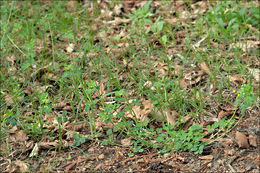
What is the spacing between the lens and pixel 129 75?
11.1 feet

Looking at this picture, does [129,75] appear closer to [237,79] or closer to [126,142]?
[126,142]

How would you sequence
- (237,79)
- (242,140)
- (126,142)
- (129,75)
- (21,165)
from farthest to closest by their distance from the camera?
(129,75)
(237,79)
(126,142)
(21,165)
(242,140)

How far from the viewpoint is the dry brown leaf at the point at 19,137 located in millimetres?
2789

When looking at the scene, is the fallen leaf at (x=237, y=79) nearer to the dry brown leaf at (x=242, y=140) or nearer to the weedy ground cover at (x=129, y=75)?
the weedy ground cover at (x=129, y=75)

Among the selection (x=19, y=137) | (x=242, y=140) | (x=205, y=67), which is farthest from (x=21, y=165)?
(x=205, y=67)

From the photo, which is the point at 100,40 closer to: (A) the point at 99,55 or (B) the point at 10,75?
(A) the point at 99,55

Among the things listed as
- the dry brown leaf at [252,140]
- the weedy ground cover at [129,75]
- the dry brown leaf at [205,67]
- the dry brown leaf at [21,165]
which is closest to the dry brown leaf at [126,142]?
the weedy ground cover at [129,75]

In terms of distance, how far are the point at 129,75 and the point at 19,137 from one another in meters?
1.25

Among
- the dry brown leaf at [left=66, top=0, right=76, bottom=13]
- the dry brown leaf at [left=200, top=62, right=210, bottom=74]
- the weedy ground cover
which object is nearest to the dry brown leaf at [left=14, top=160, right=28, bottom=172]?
the weedy ground cover

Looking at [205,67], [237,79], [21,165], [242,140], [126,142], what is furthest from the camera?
[205,67]

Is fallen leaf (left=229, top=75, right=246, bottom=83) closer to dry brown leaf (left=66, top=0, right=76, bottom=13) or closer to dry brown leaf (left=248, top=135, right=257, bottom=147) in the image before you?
dry brown leaf (left=248, top=135, right=257, bottom=147)

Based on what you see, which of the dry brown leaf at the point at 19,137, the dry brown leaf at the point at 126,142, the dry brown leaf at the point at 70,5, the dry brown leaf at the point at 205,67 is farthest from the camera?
the dry brown leaf at the point at 70,5

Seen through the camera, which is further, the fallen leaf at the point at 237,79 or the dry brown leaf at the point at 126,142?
the fallen leaf at the point at 237,79

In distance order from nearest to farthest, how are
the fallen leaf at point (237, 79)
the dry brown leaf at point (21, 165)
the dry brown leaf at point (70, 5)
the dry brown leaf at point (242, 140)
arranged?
the dry brown leaf at point (242, 140) < the dry brown leaf at point (21, 165) < the fallen leaf at point (237, 79) < the dry brown leaf at point (70, 5)
